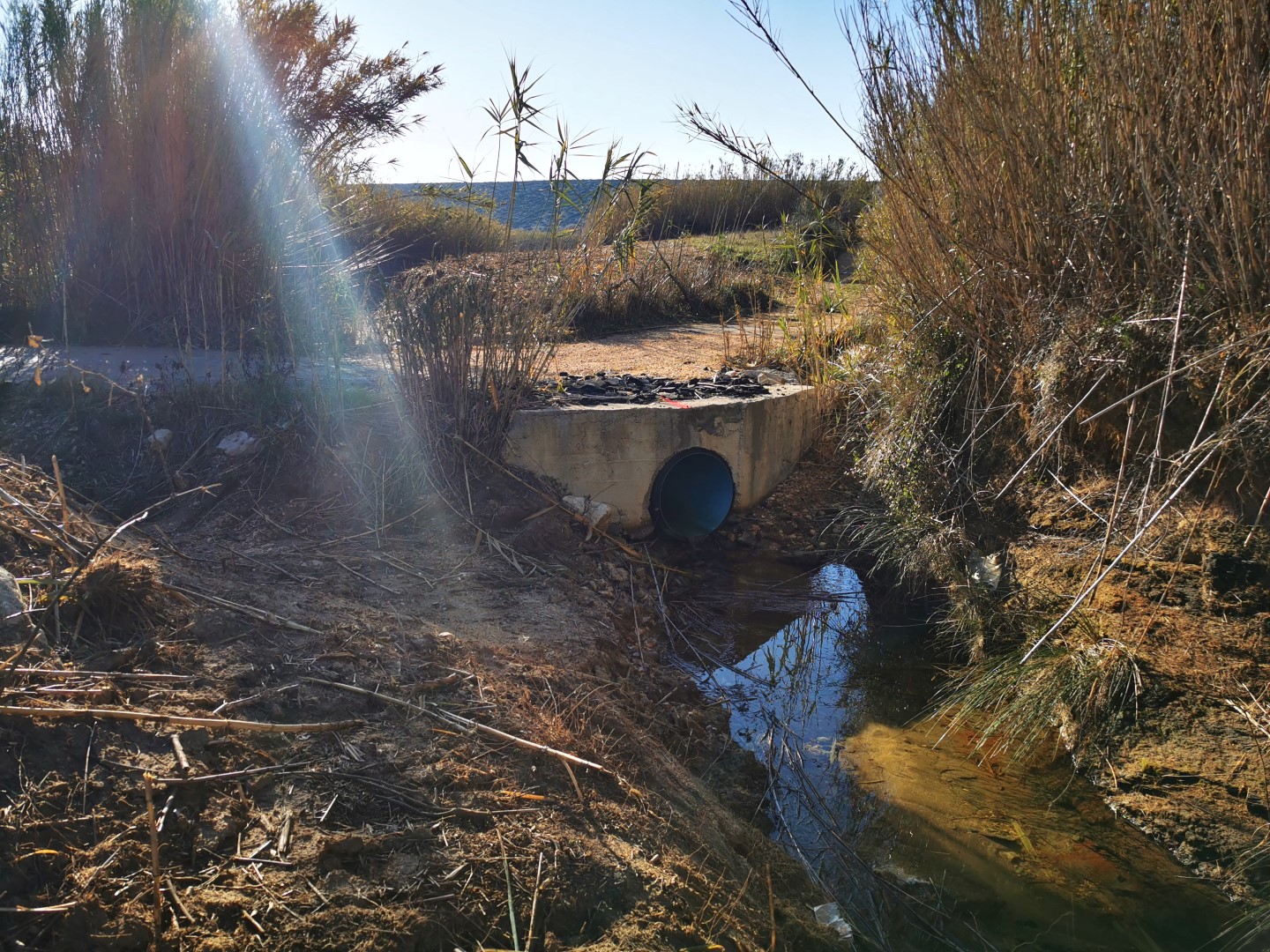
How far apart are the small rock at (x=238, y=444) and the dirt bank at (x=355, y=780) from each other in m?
0.92

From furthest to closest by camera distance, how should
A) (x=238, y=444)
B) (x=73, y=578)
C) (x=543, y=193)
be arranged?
(x=543, y=193) < (x=238, y=444) < (x=73, y=578)

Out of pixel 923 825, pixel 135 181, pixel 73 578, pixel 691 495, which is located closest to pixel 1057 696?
pixel 923 825

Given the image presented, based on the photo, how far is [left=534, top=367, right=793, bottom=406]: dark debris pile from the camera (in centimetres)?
612

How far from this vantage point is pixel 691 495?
6.77 m

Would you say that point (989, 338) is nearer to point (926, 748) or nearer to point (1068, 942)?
point (926, 748)

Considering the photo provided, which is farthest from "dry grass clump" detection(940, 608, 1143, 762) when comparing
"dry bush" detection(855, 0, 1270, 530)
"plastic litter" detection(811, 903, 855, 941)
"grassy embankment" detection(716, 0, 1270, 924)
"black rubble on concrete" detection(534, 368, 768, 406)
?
"black rubble on concrete" detection(534, 368, 768, 406)

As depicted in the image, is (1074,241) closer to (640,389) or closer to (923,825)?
(923,825)

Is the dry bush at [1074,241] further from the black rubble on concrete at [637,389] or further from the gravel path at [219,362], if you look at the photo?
the gravel path at [219,362]

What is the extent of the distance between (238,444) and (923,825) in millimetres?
4060

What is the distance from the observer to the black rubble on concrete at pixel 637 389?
6.11m

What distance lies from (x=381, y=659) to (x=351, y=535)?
1705 mm

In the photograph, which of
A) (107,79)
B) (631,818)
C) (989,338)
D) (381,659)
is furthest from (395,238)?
(631,818)

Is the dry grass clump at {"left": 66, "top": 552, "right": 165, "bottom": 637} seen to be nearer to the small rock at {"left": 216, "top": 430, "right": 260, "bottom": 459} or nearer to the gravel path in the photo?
the small rock at {"left": 216, "top": 430, "right": 260, "bottom": 459}

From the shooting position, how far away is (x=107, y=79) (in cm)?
664
